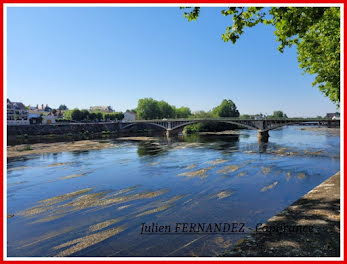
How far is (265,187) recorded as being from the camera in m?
16.9

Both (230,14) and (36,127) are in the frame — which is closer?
(230,14)

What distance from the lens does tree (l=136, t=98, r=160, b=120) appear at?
12169cm

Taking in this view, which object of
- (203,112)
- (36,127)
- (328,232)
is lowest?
(328,232)

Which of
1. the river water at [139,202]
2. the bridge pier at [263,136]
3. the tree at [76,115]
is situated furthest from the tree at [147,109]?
the river water at [139,202]

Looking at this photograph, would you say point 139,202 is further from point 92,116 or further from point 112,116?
point 112,116

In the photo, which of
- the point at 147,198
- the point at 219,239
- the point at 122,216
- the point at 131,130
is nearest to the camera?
the point at 219,239

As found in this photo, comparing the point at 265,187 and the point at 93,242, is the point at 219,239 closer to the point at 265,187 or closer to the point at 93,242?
the point at 93,242

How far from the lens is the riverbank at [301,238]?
21.6 ft

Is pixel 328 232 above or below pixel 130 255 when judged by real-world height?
above

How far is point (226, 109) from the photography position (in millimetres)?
126250

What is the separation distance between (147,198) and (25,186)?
36.7 feet

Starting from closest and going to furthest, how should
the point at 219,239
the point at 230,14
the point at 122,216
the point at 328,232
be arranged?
the point at 328,232, the point at 230,14, the point at 219,239, the point at 122,216

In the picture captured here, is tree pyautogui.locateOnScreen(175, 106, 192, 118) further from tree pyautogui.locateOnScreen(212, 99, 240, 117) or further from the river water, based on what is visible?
the river water

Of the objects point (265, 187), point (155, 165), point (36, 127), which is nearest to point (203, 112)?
point (36, 127)
